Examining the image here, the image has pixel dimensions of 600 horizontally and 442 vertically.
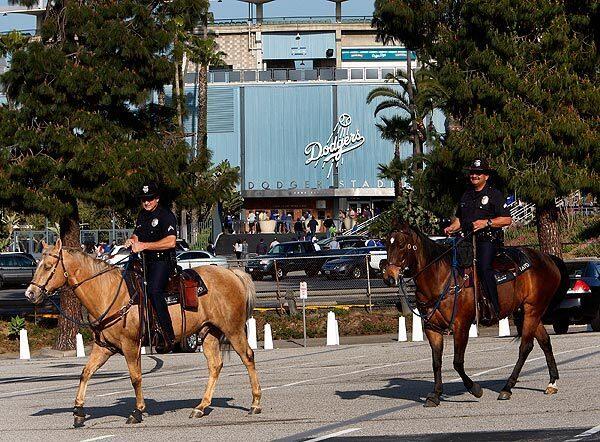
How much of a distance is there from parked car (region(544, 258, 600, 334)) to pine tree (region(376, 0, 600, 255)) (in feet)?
16.9

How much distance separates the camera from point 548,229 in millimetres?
34781

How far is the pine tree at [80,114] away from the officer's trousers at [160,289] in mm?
16456

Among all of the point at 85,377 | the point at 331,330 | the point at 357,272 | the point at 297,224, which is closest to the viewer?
the point at 85,377

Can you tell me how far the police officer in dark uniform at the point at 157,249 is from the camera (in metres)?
14.4

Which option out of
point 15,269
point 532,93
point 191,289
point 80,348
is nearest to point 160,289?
point 191,289

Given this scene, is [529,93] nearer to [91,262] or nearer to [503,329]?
[503,329]

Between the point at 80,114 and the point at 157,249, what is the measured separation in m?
17.5

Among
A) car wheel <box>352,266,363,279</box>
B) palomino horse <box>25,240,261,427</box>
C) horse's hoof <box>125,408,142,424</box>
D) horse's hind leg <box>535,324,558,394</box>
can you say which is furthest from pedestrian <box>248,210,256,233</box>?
horse's hoof <box>125,408,142,424</box>

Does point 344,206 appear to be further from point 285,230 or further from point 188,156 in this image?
point 188,156

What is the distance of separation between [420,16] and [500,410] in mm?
22917

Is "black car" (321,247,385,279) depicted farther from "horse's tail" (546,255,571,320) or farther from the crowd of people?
the crowd of people

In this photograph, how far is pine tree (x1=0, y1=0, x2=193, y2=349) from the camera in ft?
101

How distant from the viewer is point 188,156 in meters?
33.5

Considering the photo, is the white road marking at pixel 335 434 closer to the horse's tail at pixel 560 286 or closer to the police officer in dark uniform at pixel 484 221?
the police officer in dark uniform at pixel 484 221
